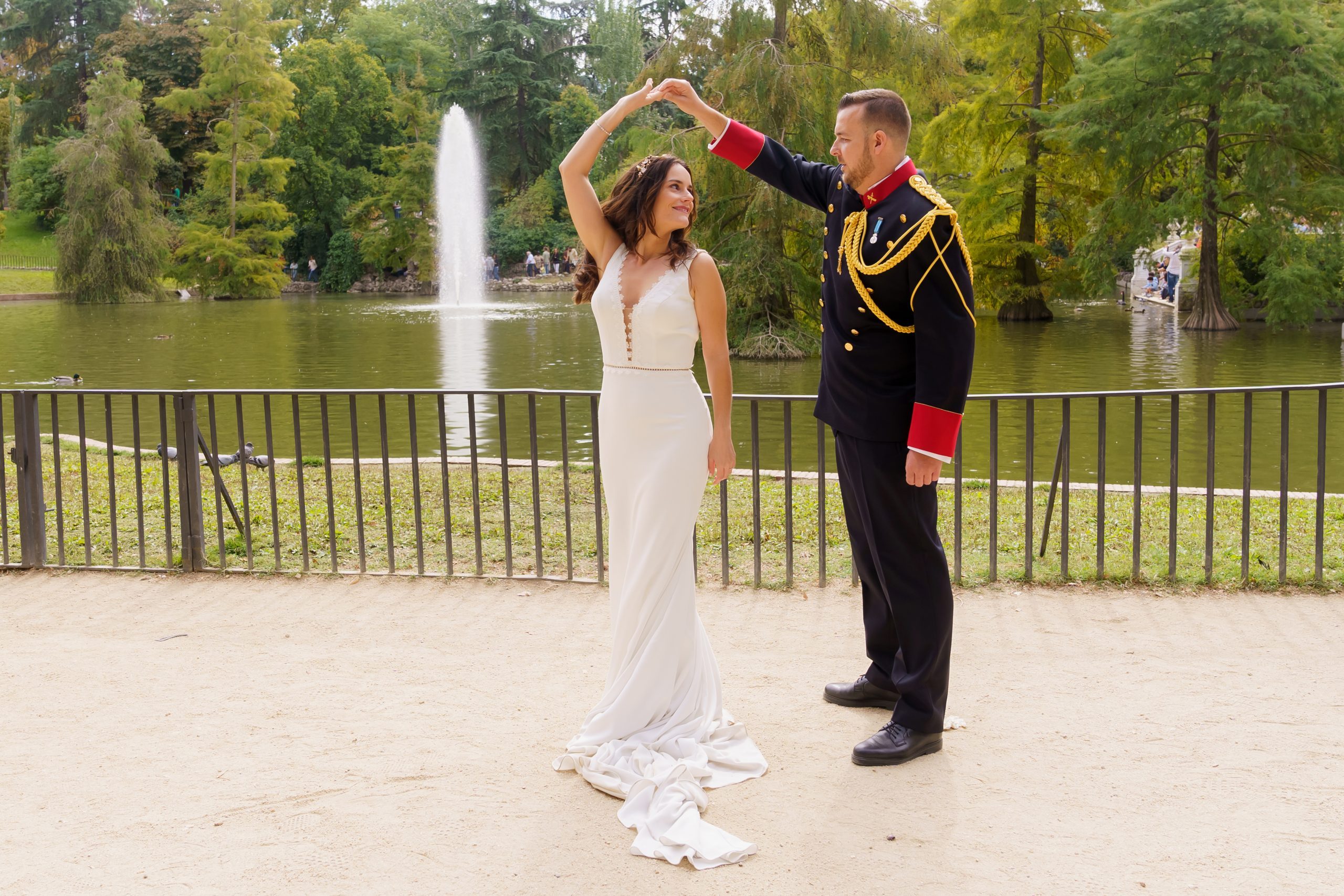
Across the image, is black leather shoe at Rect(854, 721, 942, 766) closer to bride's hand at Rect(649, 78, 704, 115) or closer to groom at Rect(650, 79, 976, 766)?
groom at Rect(650, 79, 976, 766)

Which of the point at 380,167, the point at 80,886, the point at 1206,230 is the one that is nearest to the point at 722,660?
the point at 80,886

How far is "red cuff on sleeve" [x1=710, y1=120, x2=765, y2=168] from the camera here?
12.9ft

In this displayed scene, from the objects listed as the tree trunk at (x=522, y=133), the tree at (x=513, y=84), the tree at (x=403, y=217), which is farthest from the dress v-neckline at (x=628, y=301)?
the tree trunk at (x=522, y=133)

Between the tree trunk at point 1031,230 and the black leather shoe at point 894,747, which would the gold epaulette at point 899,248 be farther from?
the tree trunk at point 1031,230

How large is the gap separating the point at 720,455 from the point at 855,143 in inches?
39.0

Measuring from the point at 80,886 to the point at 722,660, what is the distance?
2.27 m

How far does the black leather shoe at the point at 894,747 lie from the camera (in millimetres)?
3518

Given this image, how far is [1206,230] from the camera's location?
27109mm

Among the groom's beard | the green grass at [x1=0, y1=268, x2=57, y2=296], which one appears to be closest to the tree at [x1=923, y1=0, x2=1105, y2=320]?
the groom's beard

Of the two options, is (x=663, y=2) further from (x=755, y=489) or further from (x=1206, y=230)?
(x=755, y=489)

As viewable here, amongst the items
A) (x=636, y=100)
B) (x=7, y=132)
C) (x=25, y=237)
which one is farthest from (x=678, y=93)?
(x=7, y=132)

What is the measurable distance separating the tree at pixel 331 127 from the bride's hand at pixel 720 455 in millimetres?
54436

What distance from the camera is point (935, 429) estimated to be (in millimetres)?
3389

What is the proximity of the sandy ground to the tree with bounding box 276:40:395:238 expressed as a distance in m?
53.2
